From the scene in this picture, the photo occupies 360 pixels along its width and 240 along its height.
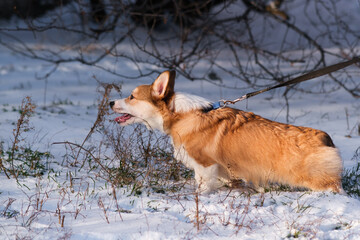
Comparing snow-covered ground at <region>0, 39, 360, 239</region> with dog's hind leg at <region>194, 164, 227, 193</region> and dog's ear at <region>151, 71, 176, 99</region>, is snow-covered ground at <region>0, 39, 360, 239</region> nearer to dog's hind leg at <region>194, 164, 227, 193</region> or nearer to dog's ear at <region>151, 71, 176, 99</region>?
dog's hind leg at <region>194, 164, 227, 193</region>

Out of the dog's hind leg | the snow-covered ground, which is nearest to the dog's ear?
the dog's hind leg

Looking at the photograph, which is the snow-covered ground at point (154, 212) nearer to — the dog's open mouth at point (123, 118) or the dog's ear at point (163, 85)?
the dog's open mouth at point (123, 118)

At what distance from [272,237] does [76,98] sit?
6.55 metres

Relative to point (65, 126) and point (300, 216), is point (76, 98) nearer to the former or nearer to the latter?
point (65, 126)

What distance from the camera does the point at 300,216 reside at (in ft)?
10.3

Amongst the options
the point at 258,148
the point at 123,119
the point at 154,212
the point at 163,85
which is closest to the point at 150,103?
the point at 163,85

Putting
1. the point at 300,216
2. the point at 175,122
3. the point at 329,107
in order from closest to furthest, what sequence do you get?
the point at 300,216 < the point at 175,122 < the point at 329,107

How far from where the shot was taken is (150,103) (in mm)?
4152

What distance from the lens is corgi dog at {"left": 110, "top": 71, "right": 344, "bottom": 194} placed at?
3.57 m

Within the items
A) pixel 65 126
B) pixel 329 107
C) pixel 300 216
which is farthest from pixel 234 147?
pixel 329 107

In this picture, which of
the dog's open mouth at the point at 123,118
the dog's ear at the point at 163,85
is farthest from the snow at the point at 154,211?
the dog's ear at the point at 163,85

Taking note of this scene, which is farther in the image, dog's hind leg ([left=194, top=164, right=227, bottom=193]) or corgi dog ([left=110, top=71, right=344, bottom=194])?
dog's hind leg ([left=194, top=164, right=227, bottom=193])

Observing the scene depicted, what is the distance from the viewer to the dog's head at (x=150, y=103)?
160 inches

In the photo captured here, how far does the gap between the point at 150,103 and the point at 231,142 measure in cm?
85
